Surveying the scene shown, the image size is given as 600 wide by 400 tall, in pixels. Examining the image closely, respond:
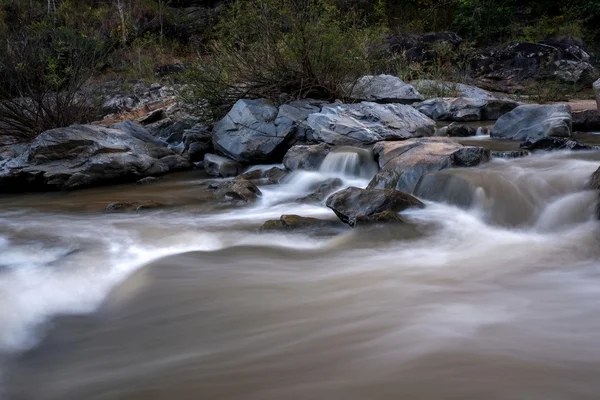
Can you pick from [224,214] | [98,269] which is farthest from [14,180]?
[98,269]

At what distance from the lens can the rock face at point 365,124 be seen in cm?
755

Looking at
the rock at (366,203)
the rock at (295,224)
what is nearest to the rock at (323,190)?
the rock at (366,203)

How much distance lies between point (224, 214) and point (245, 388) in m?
3.53

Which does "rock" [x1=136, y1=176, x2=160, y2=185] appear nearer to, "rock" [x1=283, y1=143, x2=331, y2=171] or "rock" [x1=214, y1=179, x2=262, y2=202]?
"rock" [x1=214, y1=179, x2=262, y2=202]

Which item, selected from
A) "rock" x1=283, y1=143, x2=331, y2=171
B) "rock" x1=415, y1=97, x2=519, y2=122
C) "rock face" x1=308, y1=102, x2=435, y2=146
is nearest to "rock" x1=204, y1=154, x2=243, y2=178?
"rock" x1=283, y1=143, x2=331, y2=171

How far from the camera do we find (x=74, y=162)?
24.0ft

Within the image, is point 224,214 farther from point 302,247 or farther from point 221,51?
point 221,51

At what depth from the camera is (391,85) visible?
416 inches

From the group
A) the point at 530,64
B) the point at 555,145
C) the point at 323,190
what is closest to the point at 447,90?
the point at 530,64

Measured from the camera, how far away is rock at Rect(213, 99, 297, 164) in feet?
25.6

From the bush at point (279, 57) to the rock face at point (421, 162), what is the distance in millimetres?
3103

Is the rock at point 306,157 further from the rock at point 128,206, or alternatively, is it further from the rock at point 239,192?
the rock at point 128,206

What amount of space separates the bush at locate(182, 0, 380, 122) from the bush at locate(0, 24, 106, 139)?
1.92 metres

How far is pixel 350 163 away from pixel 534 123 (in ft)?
9.15
